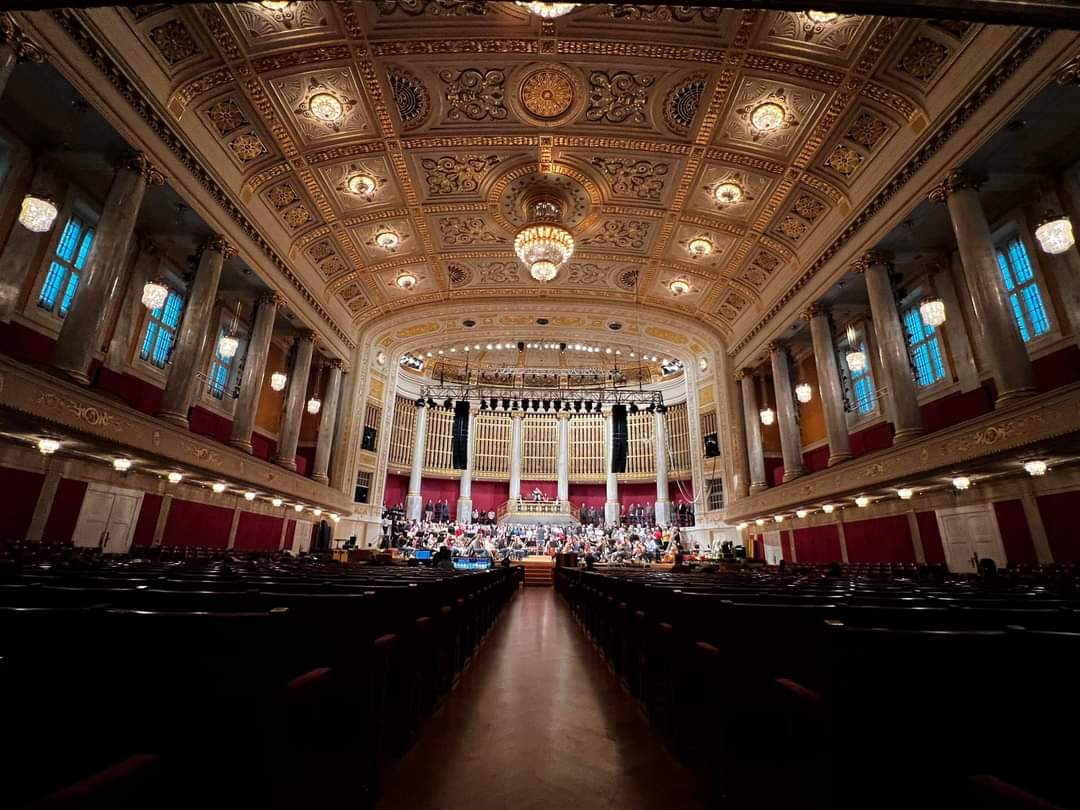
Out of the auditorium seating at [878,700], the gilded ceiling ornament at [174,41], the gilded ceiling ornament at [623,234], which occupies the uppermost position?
the gilded ceiling ornament at [623,234]

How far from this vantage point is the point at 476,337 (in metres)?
19.9

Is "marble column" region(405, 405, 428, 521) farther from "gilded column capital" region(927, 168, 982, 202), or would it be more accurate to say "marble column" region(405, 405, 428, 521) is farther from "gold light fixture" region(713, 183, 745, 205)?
"gilded column capital" region(927, 168, 982, 202)

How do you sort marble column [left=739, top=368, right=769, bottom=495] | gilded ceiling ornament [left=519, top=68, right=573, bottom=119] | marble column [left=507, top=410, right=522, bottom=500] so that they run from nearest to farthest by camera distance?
1. gilded ceiling ornament [left=519, top=68, right=573, bottom=119]
2. marble column [left=739, top=368, right=769, bottom=495]
3. marble column [left=507, top=410, right=522, bottom=500]

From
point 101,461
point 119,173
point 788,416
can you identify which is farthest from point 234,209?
point 788,416

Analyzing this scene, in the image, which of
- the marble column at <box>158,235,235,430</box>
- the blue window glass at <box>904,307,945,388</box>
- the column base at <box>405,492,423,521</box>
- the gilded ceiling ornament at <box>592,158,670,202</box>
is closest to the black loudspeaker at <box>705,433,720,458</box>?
the blue window glass at <box>904,307,945,388</box>

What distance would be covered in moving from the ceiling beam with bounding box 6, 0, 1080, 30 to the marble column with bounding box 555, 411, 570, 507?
83.3ft

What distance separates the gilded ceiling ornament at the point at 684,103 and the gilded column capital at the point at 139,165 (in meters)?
10.0

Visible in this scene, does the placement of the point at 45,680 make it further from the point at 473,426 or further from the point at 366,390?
the point at 473,426

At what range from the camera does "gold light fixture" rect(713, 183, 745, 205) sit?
1209cm

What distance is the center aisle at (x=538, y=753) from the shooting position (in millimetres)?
1880

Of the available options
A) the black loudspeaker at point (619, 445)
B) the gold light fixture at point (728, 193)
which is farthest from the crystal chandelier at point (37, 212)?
the black loudspeaker at point (619, 445)

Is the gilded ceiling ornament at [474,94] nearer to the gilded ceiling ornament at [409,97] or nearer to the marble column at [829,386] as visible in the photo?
the gilded ceiling ornament at [409,97]

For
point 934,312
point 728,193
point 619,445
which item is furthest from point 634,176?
point 619,445

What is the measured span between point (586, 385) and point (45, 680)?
26790mm
